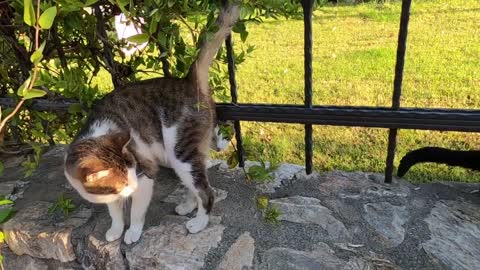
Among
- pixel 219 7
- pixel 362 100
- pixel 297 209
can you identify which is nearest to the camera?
pixel 219 7

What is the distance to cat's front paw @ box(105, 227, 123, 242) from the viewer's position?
6.24ft

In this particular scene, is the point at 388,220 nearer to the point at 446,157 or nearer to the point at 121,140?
the point at 446,157

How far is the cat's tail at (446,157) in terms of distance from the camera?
1.92 m

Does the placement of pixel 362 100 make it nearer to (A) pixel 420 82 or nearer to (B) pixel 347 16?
(A) pixel 420 82

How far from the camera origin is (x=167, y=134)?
1.97 m

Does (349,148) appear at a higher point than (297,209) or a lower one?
lower

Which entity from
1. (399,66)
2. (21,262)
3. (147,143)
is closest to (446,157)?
(399,66)

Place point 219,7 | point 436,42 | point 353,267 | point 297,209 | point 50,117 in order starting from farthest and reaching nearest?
point 436,42
point 50,117
point 297,209
point 219,7
point 353,267

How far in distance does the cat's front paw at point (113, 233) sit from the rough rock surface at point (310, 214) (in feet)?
2.03

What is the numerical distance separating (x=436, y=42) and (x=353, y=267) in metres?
3.35

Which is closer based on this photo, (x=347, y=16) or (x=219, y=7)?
(x=219, y=7)

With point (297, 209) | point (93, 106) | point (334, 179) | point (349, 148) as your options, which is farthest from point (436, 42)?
point (93, 106)

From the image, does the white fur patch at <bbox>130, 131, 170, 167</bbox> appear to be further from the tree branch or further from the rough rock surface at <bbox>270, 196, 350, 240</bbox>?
the rough rock surface at <bbox>270, 196, 350, 240</bbox>

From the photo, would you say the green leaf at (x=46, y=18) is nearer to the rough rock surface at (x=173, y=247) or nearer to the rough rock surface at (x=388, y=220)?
the rough rock surface at (x=173, y=247)
